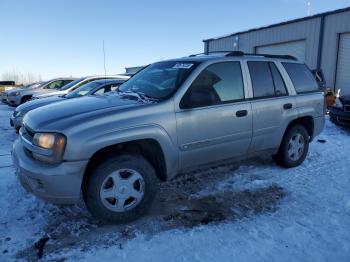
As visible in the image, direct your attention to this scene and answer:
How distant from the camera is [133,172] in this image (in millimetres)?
3320

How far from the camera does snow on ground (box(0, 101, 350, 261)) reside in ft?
9.33

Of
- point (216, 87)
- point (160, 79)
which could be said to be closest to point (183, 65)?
point (160, 79)

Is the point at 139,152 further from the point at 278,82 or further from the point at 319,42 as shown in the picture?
the point at 319,42

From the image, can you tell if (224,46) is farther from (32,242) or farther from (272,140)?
(32,242)

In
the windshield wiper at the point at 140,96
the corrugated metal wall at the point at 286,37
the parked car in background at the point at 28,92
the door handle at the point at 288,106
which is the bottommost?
the parked car in background at the point at 28,92

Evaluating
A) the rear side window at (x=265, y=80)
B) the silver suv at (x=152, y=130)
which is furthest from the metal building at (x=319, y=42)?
the rear side window at (x=265, y=80)

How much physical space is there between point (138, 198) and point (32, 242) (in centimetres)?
107

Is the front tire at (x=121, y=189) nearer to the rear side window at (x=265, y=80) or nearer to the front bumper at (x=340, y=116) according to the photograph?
the rear side window at (x=265, y=80)

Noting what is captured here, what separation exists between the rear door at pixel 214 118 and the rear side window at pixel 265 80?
0.87 ft

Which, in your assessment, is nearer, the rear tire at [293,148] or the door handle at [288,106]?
the door handle at [288,106]

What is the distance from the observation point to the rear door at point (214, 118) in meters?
3.66

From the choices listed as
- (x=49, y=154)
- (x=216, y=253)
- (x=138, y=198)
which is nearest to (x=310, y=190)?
(x=216, y=253)

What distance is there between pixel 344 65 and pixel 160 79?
1357 cm

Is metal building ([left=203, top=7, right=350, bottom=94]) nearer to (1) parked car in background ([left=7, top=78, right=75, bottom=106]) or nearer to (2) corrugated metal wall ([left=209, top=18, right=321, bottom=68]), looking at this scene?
(2) corrugated metal wall ([left=209, top=18, right=321, bottom=68])
